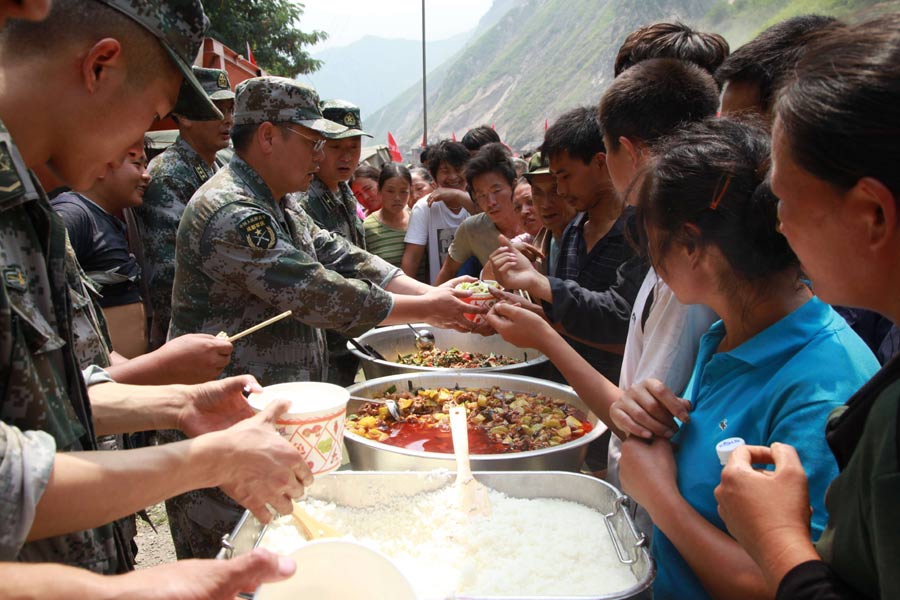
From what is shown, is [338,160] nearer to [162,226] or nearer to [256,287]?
[162,226]

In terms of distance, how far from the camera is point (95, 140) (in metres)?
1.17

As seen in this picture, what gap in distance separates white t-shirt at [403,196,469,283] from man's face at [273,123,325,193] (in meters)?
2.59

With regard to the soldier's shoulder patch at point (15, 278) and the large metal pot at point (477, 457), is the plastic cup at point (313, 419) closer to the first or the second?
the large metal pot at point (477, 457)

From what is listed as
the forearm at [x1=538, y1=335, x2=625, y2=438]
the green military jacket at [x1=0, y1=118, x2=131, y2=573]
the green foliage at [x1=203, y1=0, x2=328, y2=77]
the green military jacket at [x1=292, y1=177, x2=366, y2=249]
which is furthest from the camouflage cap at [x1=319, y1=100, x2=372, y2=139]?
the green foliage at [x1=203, y1=0, x2=328, y2=77]

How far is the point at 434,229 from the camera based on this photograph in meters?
5.15

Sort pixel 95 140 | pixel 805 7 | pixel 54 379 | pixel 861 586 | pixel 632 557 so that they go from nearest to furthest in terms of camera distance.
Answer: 1. pixel 861 586
2. pixel 54 379
3. pixel 95 140
4. pixel 632 557
5. pixel 805 7

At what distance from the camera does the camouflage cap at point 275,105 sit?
8.33 ft

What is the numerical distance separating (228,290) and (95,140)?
1.23 m

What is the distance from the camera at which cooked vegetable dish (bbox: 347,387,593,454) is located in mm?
2211

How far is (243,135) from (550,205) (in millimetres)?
1756

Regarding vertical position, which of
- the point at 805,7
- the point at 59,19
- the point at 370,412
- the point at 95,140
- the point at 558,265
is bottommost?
the point at 370,412

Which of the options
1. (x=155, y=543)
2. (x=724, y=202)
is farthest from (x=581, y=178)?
(x=155, y=543)

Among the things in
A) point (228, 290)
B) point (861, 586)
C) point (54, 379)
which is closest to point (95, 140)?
point (54, 379)

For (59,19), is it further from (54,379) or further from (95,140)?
(54,379)
